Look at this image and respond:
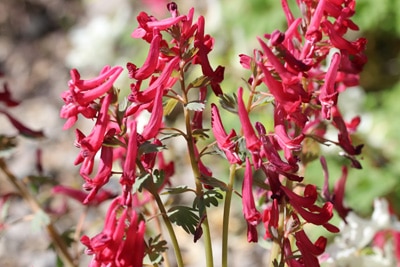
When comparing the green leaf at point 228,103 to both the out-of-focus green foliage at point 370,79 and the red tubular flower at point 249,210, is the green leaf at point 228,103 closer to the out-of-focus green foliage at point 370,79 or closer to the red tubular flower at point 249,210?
the red tubular flower at point 249,210

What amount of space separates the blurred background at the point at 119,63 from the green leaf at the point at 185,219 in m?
1.41

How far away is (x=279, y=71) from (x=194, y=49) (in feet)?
0.43

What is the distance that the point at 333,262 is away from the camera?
1382 mm

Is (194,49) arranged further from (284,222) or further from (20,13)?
(20,13)

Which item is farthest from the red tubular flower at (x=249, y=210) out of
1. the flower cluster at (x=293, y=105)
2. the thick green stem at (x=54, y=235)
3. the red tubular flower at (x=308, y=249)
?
the thick green stem at (x=54, y=235)

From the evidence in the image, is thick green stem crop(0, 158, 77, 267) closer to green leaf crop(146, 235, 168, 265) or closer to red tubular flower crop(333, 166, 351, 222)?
green leaf crop(146, 235, 168, 265)

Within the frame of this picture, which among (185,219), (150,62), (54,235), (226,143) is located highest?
(150,62)

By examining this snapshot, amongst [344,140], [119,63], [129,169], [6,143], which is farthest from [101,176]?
[119,63]

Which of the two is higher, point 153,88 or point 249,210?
point 153,88

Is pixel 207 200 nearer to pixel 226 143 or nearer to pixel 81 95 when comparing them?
pixel 226 143

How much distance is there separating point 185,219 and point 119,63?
355 centimetres

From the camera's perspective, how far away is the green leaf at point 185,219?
991mm

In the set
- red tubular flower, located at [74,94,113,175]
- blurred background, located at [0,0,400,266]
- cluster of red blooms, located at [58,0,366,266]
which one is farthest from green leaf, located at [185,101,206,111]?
blurred background, located at [0,0,400,266]

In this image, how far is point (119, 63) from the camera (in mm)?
4457
